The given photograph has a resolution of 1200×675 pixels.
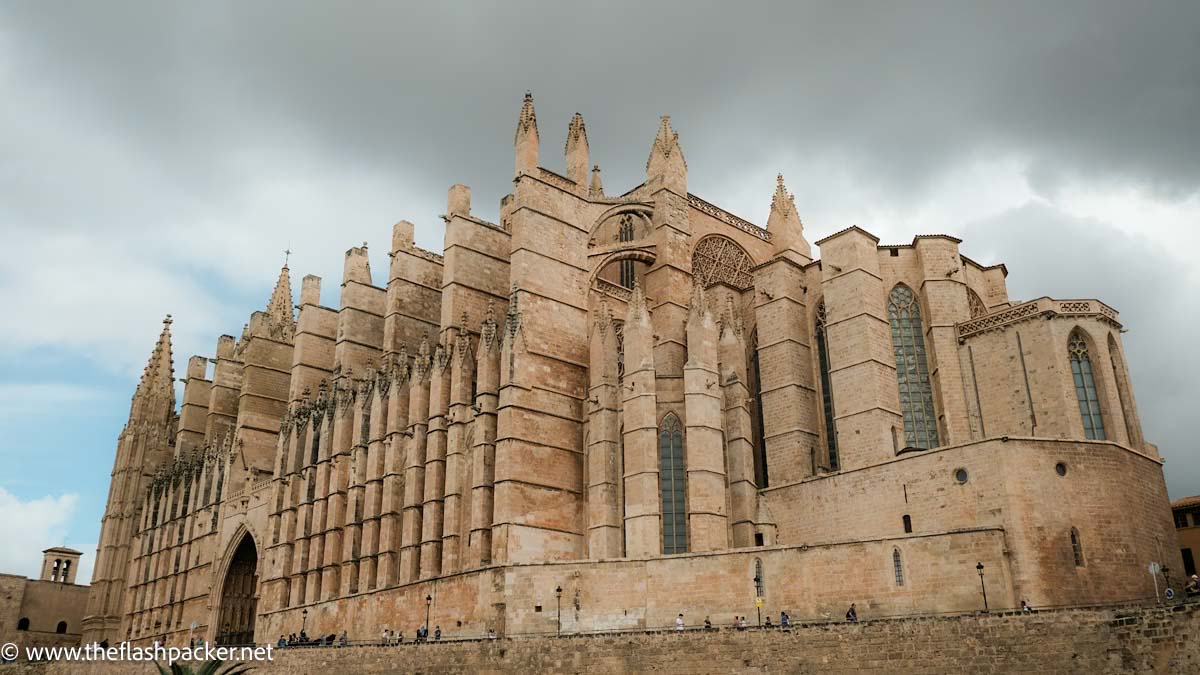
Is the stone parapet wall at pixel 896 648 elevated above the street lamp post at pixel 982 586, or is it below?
below

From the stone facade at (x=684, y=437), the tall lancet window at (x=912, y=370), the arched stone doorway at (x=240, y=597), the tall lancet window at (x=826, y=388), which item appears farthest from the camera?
the arched stone doorway at (x=240, y=597)

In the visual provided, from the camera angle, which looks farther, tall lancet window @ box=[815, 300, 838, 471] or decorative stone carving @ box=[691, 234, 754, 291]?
decorative stone carving @ box=[691, 234, 754, 291]

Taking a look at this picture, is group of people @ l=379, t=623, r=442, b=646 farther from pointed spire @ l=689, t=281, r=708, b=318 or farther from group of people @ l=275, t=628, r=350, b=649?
pointed spire @ l=689, t=281, r=708, b=318

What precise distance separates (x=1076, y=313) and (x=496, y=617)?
1706 cm

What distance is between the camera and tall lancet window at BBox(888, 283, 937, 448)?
1139 inches

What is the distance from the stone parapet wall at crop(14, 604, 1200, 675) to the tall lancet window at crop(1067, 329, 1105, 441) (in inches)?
377

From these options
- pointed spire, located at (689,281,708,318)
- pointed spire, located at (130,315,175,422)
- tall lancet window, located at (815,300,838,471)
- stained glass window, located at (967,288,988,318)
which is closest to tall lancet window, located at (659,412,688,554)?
pointed spire, located at (689,281,708,318)

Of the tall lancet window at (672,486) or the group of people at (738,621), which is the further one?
the tall lancet window at (672,486)

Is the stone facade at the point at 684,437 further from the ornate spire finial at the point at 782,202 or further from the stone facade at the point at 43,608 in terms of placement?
the stone facade at the point at 43,608

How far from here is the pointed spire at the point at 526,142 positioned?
33.2 metres

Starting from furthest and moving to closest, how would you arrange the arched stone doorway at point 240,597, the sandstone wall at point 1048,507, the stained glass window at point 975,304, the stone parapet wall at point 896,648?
1. the arched stone doorway at point 240,597
2. the stained glass window at point 975,304
3. the sandstone wall at point 1048,507
4. the stone parapet wall at point 896,648

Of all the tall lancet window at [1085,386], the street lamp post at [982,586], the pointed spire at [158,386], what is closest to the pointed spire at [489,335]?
the street lamp post at [982,586]

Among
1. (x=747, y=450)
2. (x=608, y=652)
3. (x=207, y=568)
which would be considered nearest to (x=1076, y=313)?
(x=747, y=450)

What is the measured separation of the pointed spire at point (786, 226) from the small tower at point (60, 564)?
1564 inches
